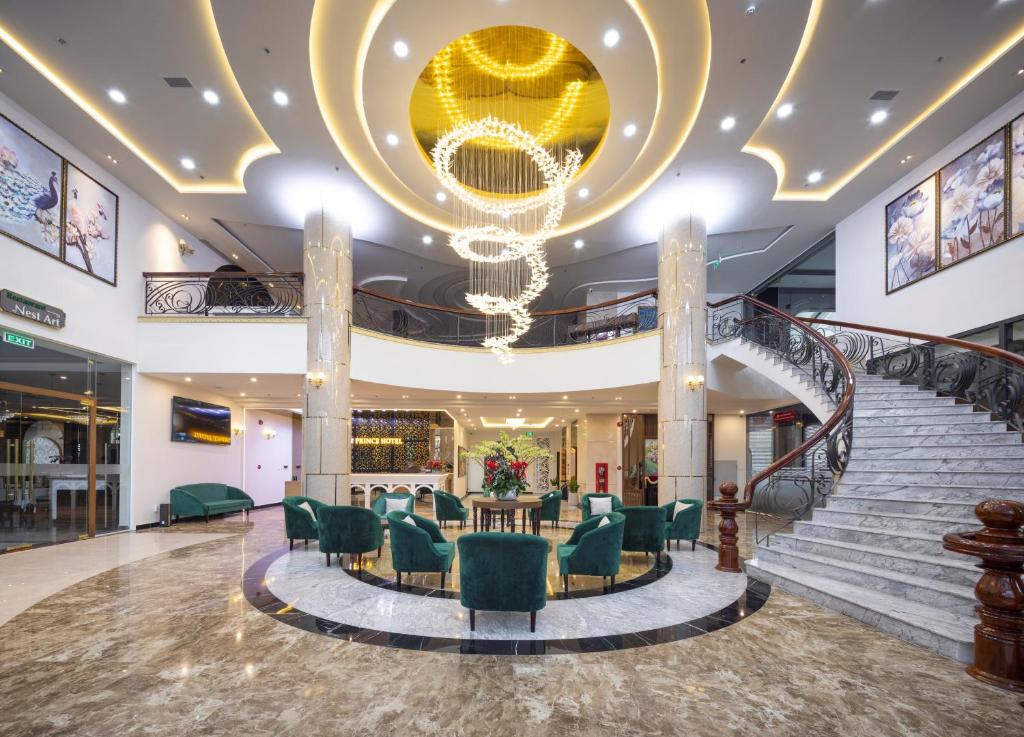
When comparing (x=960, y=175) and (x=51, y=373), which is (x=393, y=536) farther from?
(x=960, y=175)

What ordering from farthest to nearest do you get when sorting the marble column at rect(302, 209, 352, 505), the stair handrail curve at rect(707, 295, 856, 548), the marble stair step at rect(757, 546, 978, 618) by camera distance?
the marble column at rect(302, 209, 352, 505), the stair handrail curve at rect(707, 295, 856, 548), the marble stair step at rect(757, 546, 978, 618)

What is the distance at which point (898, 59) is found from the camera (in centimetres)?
686

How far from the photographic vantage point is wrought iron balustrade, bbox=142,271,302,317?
414 inches

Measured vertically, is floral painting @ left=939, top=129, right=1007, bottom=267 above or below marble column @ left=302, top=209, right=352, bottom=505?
above

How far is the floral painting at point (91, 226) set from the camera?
28.3 feet

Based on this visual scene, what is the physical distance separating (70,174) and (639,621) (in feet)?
35.7

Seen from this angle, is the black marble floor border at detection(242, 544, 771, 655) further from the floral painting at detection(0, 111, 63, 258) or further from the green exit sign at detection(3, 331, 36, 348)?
the floral painting at detection(0, 111, 63, 258)

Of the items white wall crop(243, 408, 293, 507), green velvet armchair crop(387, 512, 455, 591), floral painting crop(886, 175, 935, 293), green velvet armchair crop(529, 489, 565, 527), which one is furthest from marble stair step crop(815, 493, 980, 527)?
white wall crop(243, 408, 293, 507)

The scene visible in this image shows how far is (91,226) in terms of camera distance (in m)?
9.08

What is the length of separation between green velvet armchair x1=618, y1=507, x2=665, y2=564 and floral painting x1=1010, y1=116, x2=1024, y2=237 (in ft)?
21.5

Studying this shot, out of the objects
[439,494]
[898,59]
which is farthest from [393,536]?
[898,59]

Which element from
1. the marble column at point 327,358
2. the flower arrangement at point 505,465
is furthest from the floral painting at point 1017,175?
the marble column at point 327,358

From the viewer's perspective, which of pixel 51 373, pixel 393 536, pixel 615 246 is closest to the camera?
pixel 393 536

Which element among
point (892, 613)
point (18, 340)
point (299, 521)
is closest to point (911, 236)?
point (892, 613)
